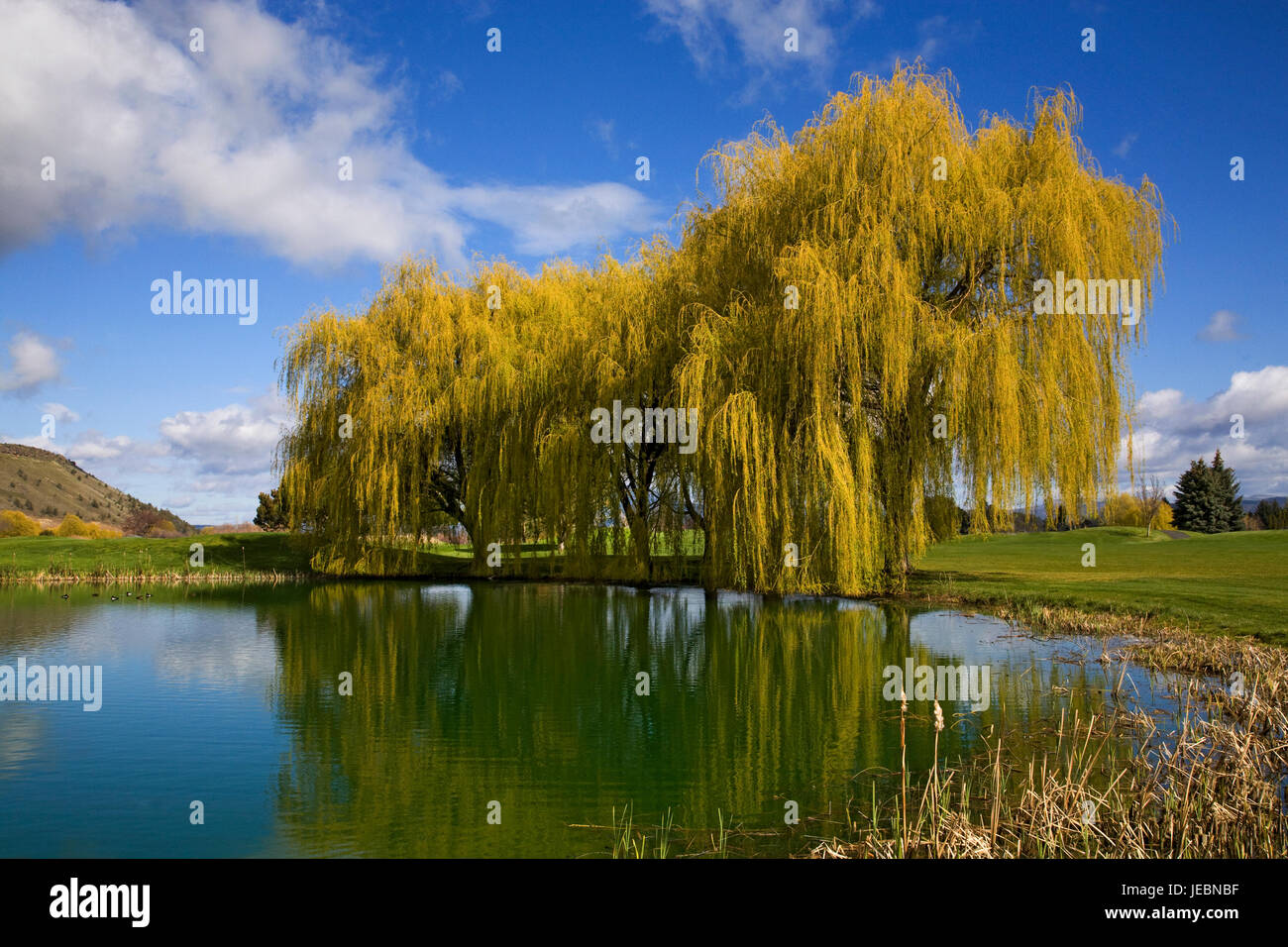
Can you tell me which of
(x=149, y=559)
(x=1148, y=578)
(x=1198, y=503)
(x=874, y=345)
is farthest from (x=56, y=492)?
(x=1198, y=503)

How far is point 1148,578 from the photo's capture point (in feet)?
55.8

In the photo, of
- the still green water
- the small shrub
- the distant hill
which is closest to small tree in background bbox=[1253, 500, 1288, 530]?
the still green water

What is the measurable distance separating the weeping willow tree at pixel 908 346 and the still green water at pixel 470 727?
2.24m

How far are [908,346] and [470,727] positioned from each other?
10649 mm

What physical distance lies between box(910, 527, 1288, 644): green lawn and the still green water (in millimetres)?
2063

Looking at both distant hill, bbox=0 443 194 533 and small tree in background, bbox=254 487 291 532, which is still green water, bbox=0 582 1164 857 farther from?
distant hill, bbox=0 443 194 533

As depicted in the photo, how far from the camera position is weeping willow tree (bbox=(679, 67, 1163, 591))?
48.2 feet

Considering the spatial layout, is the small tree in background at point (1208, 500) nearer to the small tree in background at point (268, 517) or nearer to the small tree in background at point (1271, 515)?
the small tree in background at point (1271, 515)

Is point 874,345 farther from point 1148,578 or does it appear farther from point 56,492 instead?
point 56,492

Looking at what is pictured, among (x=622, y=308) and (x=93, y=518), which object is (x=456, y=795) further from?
(x=93, y=518)

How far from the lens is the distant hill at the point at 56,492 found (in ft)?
213

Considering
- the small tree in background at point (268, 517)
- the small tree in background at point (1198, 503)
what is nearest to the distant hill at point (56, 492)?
the small tree in background at point (268, 517)
